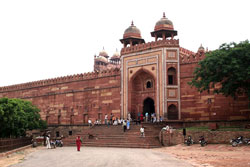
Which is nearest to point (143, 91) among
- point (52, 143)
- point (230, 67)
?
point (52, 143)

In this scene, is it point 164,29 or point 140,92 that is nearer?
point 164,29

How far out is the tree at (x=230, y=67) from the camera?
18391 mm

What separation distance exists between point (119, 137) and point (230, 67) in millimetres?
7819

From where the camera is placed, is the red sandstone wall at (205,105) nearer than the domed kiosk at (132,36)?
Yes

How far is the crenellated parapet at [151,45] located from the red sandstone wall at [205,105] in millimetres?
1783

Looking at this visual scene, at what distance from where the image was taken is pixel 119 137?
69.4 ft

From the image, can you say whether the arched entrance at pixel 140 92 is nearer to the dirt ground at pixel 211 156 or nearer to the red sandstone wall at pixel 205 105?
the red sandstone wall at pixel 205 105

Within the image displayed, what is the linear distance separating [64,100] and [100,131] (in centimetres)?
925

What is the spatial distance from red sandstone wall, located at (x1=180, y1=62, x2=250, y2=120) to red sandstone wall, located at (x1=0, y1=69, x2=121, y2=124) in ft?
19.2

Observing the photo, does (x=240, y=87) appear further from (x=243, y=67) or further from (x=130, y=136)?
(x=130, y=136)

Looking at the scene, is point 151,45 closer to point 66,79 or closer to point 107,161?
point 66,79

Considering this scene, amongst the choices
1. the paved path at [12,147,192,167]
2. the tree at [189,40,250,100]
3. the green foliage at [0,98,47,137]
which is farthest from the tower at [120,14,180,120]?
the paved path at [12,147,192,167]

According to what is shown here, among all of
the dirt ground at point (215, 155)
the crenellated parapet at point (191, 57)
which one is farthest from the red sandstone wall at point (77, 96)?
the dirt ground at point (215, 155)

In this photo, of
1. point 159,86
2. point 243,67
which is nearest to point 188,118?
point 159,86
